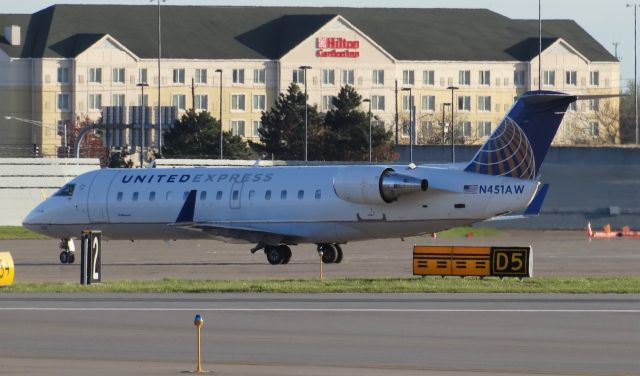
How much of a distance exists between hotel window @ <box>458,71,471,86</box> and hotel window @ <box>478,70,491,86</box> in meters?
1.15

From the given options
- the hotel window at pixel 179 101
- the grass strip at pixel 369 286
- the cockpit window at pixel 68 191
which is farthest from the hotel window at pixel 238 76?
the grass strip at pixel 369 286

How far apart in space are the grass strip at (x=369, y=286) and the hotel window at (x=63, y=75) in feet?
369

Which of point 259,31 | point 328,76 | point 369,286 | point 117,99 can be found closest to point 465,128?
point 328,76

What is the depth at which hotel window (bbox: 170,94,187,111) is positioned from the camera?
507 ft

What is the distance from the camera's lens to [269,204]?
48.9 m

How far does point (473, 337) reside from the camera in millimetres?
25828

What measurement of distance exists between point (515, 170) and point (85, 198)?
47.6 ft

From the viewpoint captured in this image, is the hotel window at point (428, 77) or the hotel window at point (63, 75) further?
the hotel window at point (428, 77)

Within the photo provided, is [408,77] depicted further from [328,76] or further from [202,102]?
[202,102]

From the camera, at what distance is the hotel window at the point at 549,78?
524 feet

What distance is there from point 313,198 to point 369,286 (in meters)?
12.3

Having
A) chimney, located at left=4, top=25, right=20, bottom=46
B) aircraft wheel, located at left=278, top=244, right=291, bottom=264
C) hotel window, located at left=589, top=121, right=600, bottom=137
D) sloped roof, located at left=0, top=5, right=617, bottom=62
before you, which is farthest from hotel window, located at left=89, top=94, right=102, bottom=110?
aircraft wheel, located at left=278, top=244, right=291, bottom=264

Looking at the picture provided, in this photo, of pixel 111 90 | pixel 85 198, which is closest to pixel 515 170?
pixel 85 198

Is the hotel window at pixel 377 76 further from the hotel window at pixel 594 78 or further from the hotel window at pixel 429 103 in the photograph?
the hotel window at pixel 594 78
